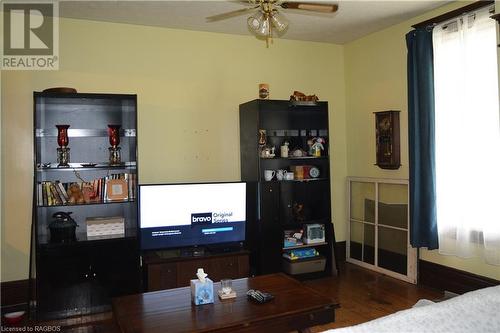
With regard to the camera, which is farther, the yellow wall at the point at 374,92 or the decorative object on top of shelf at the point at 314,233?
the decorative object on top of shelf at the point at 314,233

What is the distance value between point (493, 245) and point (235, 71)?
287 centimetres

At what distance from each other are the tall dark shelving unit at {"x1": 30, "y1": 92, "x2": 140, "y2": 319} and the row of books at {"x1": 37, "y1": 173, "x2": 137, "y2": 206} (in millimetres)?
30

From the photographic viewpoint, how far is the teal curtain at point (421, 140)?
3.55 metres

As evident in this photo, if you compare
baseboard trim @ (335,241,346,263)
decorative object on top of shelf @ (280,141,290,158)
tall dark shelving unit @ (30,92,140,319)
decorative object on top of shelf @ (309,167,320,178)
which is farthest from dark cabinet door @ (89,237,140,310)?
baseboard trim @ (335,241,346,263)

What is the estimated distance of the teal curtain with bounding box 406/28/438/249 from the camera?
3.55 meters

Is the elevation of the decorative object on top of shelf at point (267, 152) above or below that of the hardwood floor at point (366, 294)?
above

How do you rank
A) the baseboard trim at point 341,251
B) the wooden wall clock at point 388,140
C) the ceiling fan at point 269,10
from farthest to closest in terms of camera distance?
the baseboard trim at point 341,251
the wooden wall clock at point 388,140
the ceiling fan at point 269,10

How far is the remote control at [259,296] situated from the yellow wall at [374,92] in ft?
6.86

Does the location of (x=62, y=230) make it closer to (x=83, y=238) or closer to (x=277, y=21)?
(x=83, y=238)

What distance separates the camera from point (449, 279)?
3.61m

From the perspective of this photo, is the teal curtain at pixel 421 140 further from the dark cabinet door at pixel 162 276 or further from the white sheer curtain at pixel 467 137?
the dark cabinet door at pixel 162 276

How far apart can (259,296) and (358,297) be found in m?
1.58

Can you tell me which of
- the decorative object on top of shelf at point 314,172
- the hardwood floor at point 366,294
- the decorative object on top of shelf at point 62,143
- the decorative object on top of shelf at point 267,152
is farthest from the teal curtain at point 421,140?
the decorative object on top of shelf at point 62,143

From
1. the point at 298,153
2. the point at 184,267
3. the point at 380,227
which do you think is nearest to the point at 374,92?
the point at 298,153
